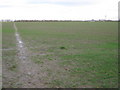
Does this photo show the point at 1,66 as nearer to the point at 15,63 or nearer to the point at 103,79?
the point at 15,63

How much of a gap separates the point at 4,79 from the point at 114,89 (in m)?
3.39

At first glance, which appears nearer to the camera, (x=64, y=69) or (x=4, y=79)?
(x=4, y=79)

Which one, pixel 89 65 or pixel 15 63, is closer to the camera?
pixel 89 65

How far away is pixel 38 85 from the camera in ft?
21.2

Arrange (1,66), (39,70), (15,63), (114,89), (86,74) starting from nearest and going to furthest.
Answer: (114,89) → (86,74) → (39,70) → (1,66) → (15,63)

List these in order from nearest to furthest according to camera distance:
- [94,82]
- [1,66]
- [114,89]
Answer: [114,89], [94,82], [1,66]

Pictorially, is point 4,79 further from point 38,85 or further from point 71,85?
point 71,85

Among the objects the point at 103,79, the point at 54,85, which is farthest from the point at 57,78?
the point at 103,79

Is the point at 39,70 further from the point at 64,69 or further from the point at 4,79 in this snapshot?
the point at 4,79

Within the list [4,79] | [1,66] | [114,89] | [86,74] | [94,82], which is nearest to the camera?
[114,89]

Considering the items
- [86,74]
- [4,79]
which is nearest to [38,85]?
[4,79]

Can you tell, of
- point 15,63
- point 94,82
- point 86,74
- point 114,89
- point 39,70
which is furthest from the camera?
point 15,63

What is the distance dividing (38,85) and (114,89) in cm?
209

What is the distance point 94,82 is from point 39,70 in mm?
2517
